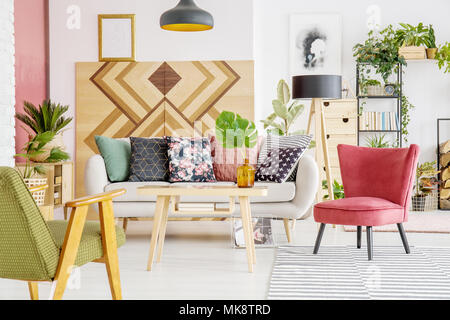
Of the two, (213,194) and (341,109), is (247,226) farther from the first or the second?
(341,109)

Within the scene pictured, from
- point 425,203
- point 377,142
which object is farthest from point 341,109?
point 425,203

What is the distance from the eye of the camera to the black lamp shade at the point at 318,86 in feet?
16.8

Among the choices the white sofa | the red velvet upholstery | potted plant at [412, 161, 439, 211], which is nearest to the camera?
the red velvet upholstery

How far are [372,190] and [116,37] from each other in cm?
367

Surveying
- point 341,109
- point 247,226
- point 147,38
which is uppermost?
point 147,38

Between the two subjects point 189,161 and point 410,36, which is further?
point 410,36

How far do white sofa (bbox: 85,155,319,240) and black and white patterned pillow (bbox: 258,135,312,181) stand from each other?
131 millimetres

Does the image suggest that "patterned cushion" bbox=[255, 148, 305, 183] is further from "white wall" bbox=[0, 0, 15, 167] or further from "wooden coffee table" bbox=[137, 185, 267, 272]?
"white wall" bbox=[0, 0, 15, 167]

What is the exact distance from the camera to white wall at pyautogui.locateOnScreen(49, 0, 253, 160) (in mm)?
A: 6285

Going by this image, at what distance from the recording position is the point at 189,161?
4906mm

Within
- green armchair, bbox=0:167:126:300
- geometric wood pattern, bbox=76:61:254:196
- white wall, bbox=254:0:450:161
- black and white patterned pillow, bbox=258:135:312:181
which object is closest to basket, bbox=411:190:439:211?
white wall, bbox=254:0:450:161
